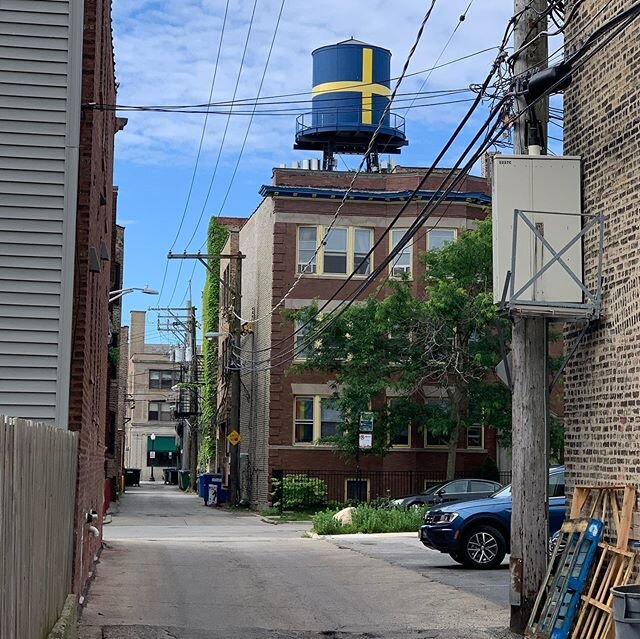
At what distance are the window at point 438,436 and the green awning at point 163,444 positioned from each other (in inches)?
2522

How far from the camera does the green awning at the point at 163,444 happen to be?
102188 mm

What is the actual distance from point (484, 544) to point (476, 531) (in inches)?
10.1

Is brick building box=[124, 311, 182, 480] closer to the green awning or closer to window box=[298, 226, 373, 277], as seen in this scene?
the green awning

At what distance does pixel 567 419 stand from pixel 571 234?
2156 millimetres

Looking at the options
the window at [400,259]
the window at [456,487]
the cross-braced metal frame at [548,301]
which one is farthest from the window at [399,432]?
the cross-braced metal frame at [548,301]

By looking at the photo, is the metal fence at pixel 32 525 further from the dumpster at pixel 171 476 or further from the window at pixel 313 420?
the dumpster at pixel 171 476

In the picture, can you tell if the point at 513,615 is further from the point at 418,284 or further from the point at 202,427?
the point at 202,427

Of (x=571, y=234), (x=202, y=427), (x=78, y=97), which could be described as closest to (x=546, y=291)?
(x=571, y=234)

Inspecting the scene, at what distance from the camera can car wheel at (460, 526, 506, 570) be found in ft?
62.7

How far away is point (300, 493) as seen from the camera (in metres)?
39.8

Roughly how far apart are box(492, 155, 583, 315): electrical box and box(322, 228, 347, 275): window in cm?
2893

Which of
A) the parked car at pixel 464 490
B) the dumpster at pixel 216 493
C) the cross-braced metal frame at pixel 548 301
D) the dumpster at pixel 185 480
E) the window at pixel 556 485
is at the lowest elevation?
the dumpster at pixel 185 480

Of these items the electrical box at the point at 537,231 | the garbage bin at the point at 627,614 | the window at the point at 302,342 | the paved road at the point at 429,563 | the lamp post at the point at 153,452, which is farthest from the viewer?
the lamp post at the point at 153,452

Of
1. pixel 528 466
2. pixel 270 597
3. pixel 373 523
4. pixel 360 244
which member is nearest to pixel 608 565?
pixel 528 466
